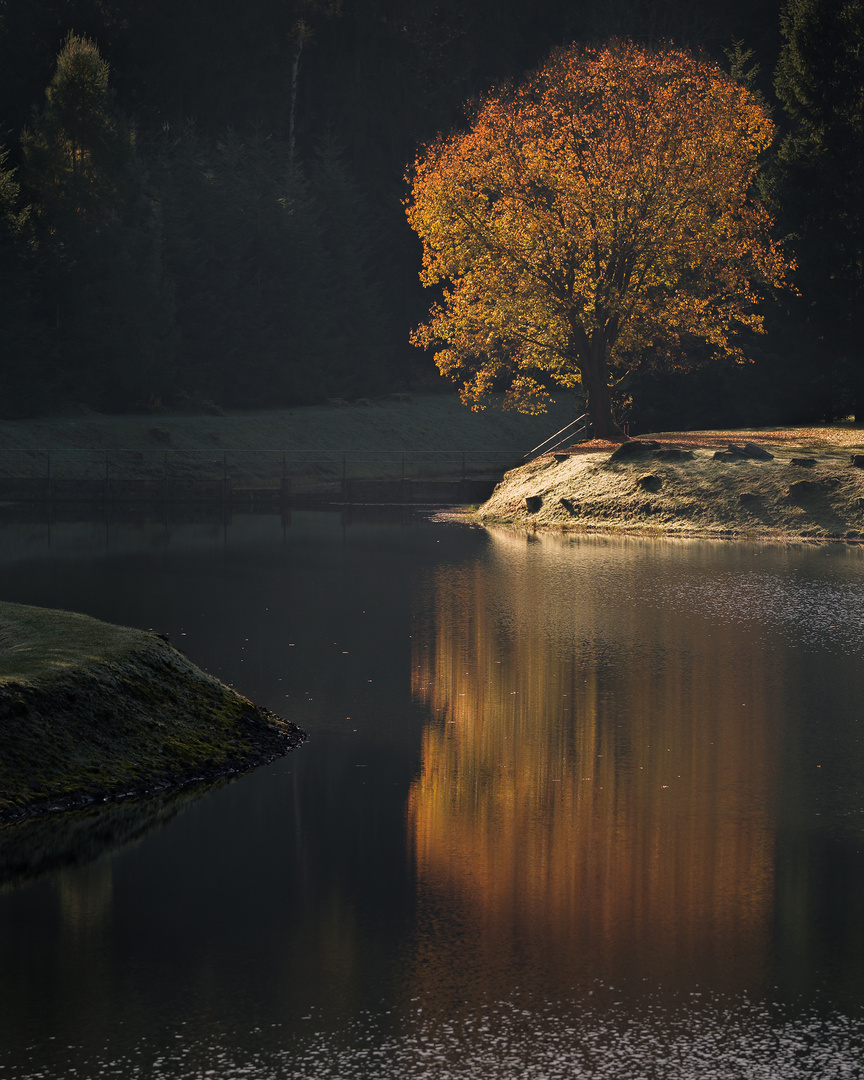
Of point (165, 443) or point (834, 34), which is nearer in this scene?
point (834, 34)

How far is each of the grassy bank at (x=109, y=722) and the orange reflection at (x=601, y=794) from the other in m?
1.78

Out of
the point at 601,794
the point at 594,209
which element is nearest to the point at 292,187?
the point at 594,209

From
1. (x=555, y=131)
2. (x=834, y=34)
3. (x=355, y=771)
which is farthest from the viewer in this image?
(x=834, y=34)

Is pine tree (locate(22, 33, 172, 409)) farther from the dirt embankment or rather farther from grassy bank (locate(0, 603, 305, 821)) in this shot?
grassy bank (locate(0, 603, 305, 821))

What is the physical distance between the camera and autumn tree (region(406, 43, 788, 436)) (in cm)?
4369

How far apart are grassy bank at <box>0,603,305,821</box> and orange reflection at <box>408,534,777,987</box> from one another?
178cm

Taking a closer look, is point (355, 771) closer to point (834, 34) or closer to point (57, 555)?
point (57, 555)

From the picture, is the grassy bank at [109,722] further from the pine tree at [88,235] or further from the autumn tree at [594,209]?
the pine tree at [88,235]

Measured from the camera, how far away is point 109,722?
37.1 feet

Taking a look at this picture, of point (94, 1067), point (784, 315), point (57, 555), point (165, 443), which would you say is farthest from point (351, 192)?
point (94, 1067)

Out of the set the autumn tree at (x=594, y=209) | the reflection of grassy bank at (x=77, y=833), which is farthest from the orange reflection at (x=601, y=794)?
the autumn tree at (x=594, y=209)

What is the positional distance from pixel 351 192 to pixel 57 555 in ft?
190

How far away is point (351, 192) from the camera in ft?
273

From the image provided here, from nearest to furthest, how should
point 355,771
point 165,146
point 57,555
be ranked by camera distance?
point 355,771
point 57,555
point 165,146
